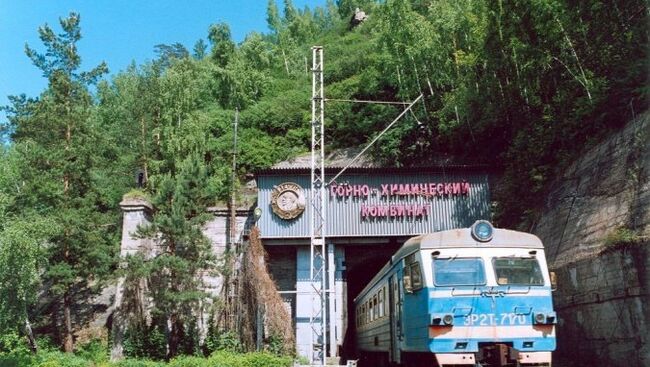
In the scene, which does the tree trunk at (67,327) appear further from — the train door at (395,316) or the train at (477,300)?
the train at (477,300)

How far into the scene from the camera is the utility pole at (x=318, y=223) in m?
17.8

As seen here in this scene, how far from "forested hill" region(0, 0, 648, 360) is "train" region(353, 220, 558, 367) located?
6926 mm

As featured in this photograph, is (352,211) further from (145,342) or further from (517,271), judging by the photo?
(517,271)

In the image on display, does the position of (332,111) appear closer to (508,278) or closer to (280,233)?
(280,233)

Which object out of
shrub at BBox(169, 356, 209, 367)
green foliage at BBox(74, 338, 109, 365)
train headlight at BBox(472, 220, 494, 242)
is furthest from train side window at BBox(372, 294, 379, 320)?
green foliage at BBox(74, 338, 109, 365)

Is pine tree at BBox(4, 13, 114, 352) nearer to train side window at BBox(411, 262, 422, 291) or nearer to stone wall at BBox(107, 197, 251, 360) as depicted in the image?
stone wall at BBox(107, 197, 251, 360)

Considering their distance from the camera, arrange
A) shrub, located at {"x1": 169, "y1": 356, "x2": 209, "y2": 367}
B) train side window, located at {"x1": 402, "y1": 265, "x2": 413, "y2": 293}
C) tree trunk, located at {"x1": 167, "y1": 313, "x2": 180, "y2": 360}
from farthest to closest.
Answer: tree trunk, located at {"x1": 167, "y1": 313, "x2": 180, "y2": 360}, shrub, located at {"x1": 169, "y1": 356, "x2": 209, "y2": 367}, train side window, located at {"x1": 402, "y1": 265, "x2": 413, "y2": 293}

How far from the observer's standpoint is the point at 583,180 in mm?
15430

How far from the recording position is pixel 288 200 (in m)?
24.6

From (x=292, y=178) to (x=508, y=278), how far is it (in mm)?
15809

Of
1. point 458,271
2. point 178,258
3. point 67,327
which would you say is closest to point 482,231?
point 458,271

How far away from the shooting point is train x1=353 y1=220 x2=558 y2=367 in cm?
934

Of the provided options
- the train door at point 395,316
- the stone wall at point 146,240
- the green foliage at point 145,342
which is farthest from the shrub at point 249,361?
the train door at point 395,316

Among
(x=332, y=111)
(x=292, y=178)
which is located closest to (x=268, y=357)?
(x=292, y=178)
